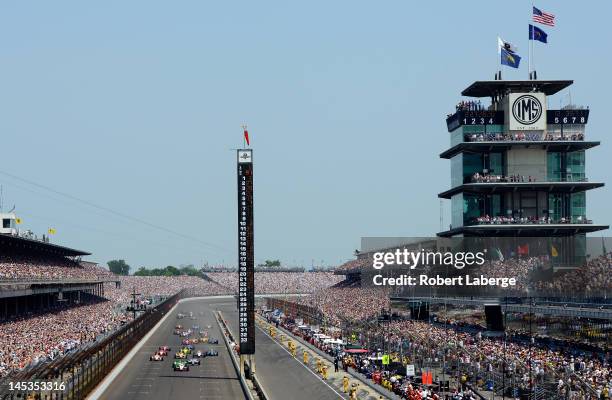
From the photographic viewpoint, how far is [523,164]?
107312 millimetres

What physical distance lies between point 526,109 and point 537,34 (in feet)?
35.6

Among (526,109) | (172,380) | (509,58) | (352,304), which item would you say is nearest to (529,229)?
(526,109)

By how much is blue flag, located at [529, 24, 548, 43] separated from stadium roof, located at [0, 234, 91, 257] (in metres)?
63.6

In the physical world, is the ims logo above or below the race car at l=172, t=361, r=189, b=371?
above

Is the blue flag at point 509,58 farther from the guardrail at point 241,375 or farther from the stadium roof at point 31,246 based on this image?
the stadium roof at point 31,246

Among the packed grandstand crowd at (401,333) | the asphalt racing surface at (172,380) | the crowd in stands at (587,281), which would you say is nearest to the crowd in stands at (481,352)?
the packed grandstand crowd at (401,333)

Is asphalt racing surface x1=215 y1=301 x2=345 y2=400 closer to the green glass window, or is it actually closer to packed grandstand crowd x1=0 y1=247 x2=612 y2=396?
packed grandstand crowd x1=0 y1=247 x2=612 y2=396

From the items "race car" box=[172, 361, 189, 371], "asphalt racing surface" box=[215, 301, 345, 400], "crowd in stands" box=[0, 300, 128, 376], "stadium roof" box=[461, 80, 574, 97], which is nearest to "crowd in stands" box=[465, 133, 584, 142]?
"stadium roof" box=[461, 80, 574, 97]

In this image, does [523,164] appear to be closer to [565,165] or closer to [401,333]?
[565,165]

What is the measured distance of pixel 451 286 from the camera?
9306 centimetres

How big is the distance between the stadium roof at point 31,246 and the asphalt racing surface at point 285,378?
33.9 m

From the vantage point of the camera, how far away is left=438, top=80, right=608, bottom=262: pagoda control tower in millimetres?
105938

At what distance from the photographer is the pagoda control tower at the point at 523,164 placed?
105938 millimetres

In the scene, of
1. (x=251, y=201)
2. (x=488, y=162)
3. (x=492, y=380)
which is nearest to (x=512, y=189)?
(x=488, y=162)
